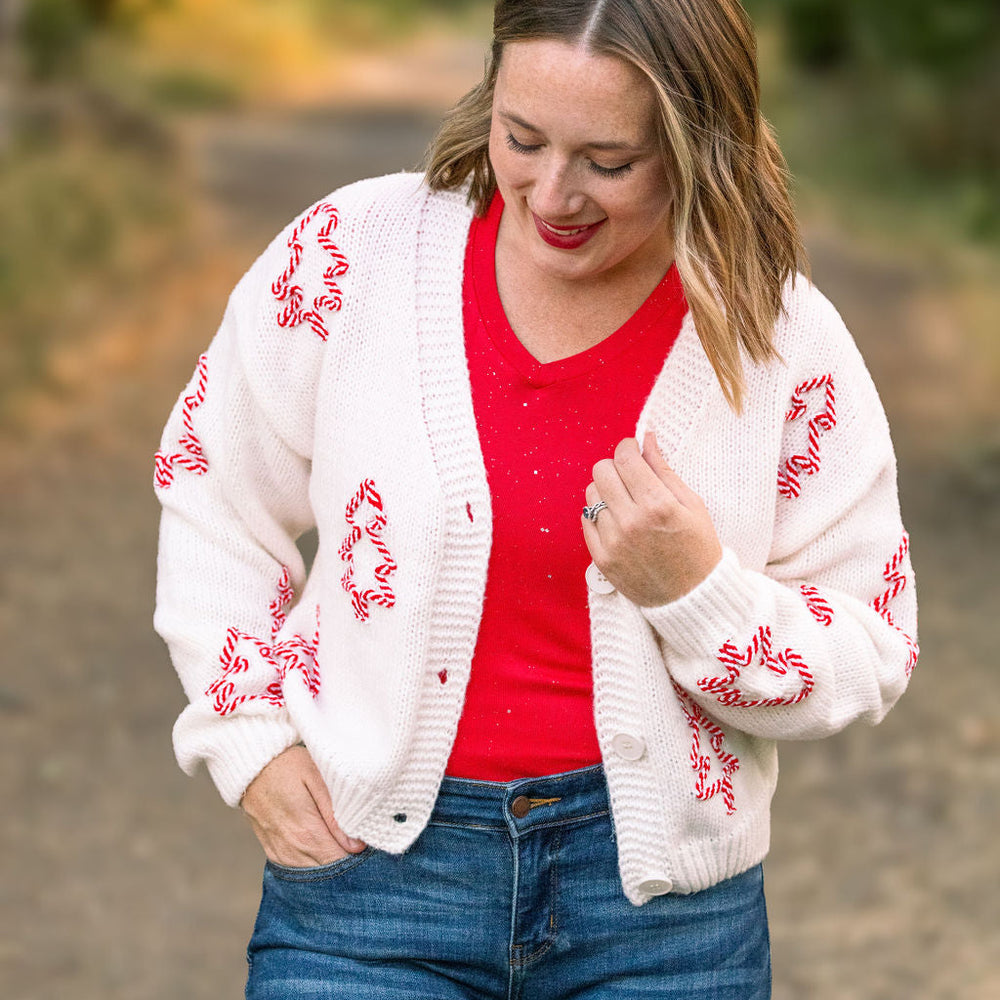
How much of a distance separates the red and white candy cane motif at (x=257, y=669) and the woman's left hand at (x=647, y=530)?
0.39m

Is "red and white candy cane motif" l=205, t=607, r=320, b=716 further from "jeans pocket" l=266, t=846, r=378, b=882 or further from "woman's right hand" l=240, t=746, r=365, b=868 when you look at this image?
"jeans pocket" l=266, t=846, r=378, b=882

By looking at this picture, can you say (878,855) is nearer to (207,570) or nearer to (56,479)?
(207,570)

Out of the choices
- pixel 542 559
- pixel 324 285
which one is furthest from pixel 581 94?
pixel 542 559

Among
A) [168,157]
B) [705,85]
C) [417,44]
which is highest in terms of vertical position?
[417,44]

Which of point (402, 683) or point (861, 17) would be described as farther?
point (861, 17)

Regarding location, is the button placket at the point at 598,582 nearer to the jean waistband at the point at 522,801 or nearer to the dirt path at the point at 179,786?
the jean waistband at the point at 522,801

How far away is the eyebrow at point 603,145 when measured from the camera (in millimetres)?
1557

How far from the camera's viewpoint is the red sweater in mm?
1656

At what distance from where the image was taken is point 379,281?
1.71 metres

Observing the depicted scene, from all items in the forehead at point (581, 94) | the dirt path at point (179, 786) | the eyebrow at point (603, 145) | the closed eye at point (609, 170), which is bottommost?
the dirt path at point (179, 786)

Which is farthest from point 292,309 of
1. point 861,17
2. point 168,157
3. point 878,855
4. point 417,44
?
point 417,44

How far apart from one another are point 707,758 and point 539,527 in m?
0.33

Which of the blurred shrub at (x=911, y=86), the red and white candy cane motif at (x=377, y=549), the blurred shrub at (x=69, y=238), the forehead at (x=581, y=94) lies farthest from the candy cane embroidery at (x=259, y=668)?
the blurred shrub at (x=911, y=86)

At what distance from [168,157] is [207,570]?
28.7 feet
